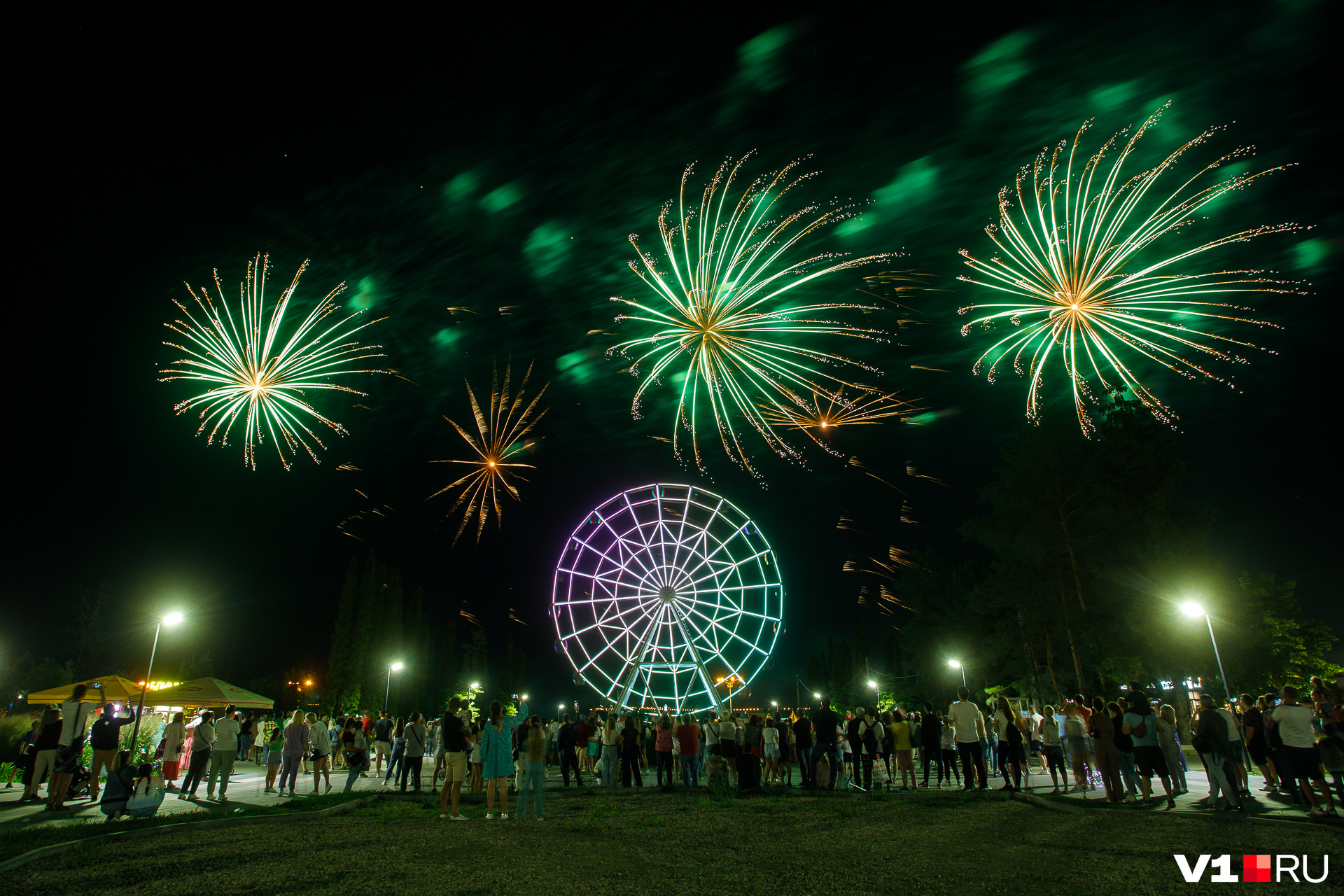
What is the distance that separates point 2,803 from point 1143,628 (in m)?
34.3

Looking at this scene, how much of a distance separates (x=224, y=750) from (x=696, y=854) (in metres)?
11.0

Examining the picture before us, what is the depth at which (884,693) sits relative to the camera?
Result: 5784 centimetres

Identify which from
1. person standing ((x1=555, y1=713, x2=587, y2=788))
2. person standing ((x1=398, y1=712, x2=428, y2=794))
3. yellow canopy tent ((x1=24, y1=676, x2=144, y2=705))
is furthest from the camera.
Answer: yellow canopy tent ((x1=24, y1=676, x2=144, y2=705))

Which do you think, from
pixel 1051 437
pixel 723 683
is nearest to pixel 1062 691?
pixel 1051 437

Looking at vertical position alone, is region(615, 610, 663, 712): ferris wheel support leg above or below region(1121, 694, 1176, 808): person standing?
above

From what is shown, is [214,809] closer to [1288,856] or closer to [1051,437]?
[1288,856]

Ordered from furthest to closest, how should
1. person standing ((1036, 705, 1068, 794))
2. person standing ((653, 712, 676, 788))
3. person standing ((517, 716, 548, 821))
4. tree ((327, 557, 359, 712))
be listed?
tree ((327, 557, 359, 712)) < person standing ((653, 712, 676, 788)) < person standing ((1036, 705, 1068, 794)) < person standing ((517, 716, 548, 821))

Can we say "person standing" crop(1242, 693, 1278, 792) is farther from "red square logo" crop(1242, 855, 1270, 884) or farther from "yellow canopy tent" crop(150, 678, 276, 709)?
"yellow canopy tent" crop(150, 678, 276, 709)

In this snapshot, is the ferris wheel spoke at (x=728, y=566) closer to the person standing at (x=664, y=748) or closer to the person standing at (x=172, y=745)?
the person standing at (x=664, y=748)

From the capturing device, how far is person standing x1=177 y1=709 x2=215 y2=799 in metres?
13.9

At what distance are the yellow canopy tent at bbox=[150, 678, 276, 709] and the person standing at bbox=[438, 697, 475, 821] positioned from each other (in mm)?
14888

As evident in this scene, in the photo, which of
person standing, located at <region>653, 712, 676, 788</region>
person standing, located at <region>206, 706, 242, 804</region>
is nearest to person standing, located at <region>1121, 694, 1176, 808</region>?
person standing, located at <region>653, 712, 676, 788</region>

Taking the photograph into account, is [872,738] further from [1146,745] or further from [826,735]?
[1146,745]

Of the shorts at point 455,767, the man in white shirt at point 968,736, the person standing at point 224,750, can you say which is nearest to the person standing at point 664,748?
the shorts at point 455,767
